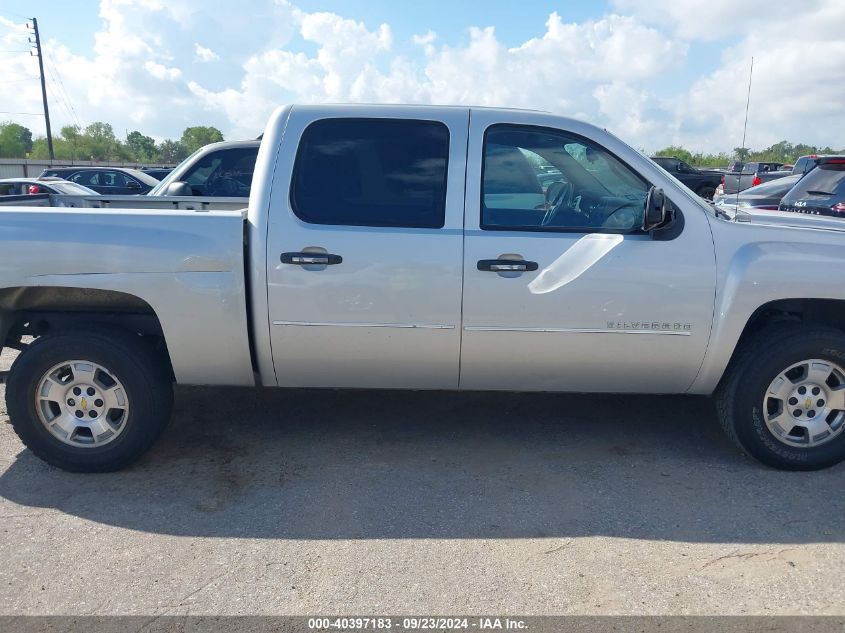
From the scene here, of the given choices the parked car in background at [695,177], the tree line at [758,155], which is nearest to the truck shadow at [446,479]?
the parked car in background at [695,177]

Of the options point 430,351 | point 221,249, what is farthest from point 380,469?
point 221,249

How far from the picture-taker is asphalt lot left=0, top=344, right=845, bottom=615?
2928mm

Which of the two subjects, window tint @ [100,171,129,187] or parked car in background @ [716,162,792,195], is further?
window tint @ [100,171,129,187]

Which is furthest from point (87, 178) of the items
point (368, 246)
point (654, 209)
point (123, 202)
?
point (654, 209)

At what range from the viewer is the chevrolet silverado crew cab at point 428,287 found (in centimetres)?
374

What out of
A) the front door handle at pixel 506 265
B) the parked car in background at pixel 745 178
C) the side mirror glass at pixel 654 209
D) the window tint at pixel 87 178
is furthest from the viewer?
the window tint at pixel 87 178

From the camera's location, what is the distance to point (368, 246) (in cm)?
375

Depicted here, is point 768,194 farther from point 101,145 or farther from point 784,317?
point 101,145

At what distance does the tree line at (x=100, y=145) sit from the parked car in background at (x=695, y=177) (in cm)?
5228

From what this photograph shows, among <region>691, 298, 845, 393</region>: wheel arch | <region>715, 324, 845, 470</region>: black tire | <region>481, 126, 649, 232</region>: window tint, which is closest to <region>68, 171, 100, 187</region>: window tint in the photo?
<region>481, 126, 649, 232</region>: window tint

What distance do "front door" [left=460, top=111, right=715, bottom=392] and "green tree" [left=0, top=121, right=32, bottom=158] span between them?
83406mm

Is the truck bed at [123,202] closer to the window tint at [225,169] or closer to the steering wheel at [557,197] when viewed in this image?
the window tint at [225,169]

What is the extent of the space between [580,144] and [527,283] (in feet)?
2.84

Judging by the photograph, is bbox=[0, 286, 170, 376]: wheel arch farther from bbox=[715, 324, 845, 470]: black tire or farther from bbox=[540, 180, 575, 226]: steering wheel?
bbox=[715, 324, 845, 470]: black tire
